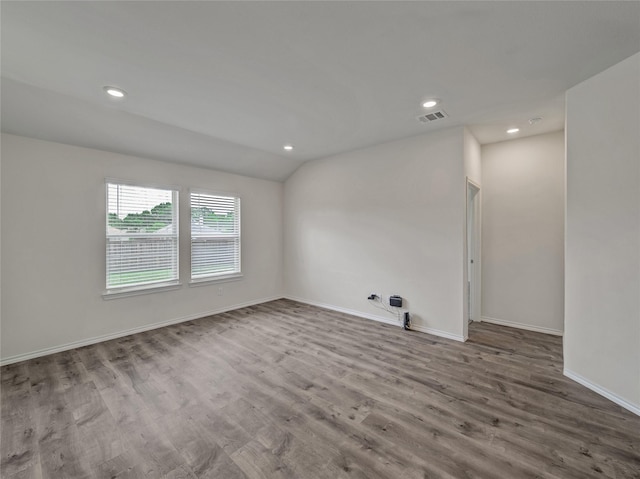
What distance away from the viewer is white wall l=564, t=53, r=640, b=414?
2.06m

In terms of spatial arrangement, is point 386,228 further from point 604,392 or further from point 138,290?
point 138,290

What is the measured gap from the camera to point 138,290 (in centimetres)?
375

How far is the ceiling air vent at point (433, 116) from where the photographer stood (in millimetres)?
2996

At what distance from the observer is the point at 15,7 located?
5.03 feet

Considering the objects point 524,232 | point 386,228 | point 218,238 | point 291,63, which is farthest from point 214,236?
point 524,232

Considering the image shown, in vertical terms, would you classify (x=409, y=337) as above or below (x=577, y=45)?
below

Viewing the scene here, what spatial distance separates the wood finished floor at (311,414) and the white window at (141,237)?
100cm

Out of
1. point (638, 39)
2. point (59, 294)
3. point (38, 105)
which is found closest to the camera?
point (638, 39)

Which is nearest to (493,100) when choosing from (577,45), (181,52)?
(577,45)

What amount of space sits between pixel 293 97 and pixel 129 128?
2147mm

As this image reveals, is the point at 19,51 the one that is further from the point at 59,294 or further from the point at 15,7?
the point at 59,294

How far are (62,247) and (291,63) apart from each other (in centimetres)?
349

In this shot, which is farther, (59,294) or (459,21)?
(59,294)

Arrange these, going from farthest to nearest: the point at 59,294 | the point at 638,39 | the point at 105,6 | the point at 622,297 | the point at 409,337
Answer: the point at 409,337 < the point at 59,294 < the point at 622,297 < the point at 638,39 < the point at 105,6
